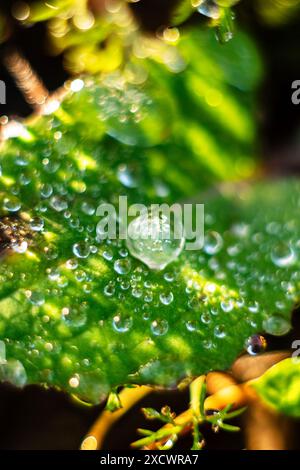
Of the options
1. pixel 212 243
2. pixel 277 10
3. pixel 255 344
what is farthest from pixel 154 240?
pixel 277 10

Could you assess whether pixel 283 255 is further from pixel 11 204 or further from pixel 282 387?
pixel 11 204

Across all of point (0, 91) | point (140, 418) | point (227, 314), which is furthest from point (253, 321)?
point (0, 91)

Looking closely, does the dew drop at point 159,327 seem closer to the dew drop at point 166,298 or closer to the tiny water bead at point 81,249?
the dew drop at point 166,298

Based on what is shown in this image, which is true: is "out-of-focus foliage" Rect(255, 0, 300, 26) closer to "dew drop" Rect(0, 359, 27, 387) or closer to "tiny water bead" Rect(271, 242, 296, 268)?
"tiny water bead" Rect(271, 242, 296, 268)

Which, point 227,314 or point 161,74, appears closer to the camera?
point 227,314

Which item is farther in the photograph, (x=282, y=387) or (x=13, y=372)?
(x=282, y=387)
